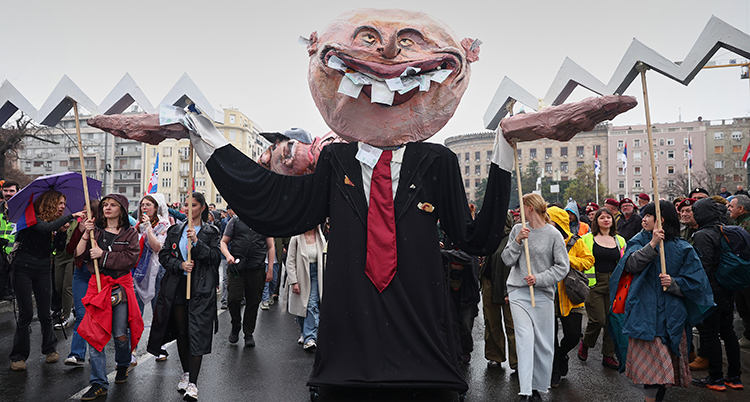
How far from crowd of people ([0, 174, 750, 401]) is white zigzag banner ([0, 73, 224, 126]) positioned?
972mm

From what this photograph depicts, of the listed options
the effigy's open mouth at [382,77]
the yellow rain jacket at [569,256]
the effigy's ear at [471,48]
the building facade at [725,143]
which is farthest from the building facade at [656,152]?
the effigy's open mouth at [382,77]

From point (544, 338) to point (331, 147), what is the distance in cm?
261

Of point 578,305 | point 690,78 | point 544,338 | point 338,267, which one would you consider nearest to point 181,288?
point 338,267

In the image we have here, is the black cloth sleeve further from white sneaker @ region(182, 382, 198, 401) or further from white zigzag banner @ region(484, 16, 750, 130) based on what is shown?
white zigzag banner @ region(484, 16, 750, 130)

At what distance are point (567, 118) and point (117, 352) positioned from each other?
185 inches

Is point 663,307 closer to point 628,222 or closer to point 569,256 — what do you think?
point 569,256

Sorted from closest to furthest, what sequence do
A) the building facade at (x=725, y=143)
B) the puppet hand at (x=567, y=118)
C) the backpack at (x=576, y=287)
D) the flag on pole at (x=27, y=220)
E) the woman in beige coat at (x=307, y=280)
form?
the puppet hand at (x=567, y=118)
the backpack at (x=576, y=287)
the flag on pole at (x=27, y=220)
the woman in beige coat at (x=307, y=280)
the building facade at (x=725, y=143)

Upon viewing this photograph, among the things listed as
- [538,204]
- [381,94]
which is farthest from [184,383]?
[538,204]

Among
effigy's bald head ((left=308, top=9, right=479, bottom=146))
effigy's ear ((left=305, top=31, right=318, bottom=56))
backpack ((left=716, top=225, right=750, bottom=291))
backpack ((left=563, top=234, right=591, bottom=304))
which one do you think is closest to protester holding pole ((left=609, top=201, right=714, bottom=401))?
backpack ((left=563, top=234, right=591, bottom=304))

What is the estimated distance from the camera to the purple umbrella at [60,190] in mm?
Result: 5445

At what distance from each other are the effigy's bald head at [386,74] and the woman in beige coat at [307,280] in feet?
8.45

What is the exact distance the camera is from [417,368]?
13.2 ft

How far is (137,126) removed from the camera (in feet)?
14.2

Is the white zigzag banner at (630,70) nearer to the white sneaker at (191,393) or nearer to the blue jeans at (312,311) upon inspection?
the blue jeans at (312,311)
